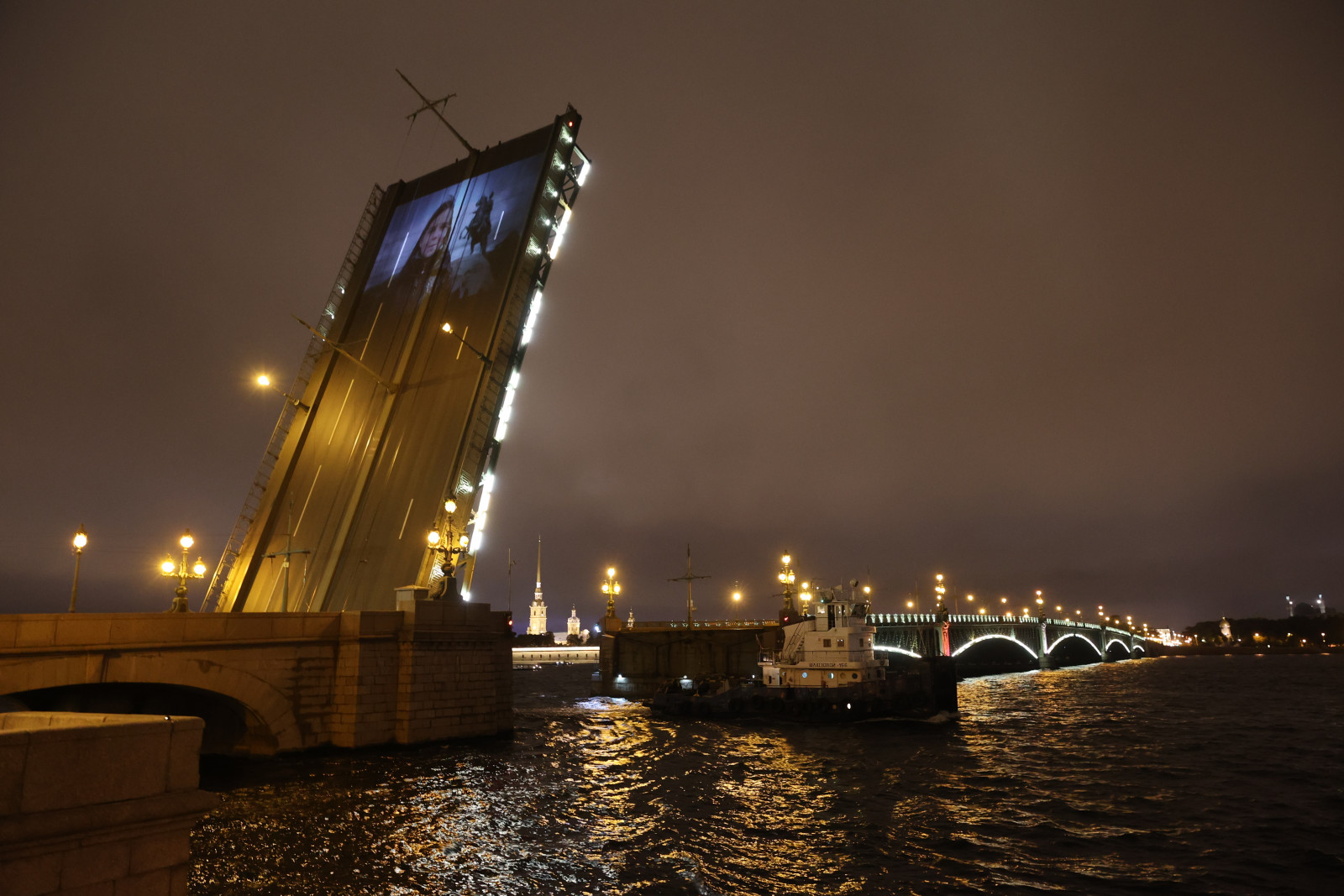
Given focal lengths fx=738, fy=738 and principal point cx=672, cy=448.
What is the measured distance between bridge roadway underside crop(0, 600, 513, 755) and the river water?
121 cm

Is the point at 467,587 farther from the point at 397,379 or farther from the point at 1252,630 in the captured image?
the point at 1252,630

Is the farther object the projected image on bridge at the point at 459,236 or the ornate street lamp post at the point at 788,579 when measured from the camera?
the ornate street lamp post at the point at 788,579

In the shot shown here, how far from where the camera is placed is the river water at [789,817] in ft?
44.4

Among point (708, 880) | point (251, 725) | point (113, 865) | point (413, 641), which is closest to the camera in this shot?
point (113, 865)

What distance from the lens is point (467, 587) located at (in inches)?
1405

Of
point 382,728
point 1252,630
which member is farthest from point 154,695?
point 1252,630

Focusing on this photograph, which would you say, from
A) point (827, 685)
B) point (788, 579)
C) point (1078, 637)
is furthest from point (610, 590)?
point (1078, 637)

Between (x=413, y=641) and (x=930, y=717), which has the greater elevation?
(x=413, y=641)

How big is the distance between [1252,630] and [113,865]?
256770mm

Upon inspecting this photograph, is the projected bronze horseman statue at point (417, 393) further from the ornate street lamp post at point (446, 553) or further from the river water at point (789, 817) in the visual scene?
the river water at point (789, 817)

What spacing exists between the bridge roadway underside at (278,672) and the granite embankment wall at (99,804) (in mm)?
16343

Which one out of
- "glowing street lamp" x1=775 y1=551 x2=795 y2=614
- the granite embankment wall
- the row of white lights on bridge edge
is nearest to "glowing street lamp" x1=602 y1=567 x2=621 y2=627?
"glowing street lamp" x1=775 y1=551 x2=795 y2=614

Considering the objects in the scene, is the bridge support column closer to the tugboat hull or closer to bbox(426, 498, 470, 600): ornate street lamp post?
the tugboat hull

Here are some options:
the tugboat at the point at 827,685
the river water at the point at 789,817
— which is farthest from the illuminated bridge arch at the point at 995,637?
the river water at the point at 789,817
